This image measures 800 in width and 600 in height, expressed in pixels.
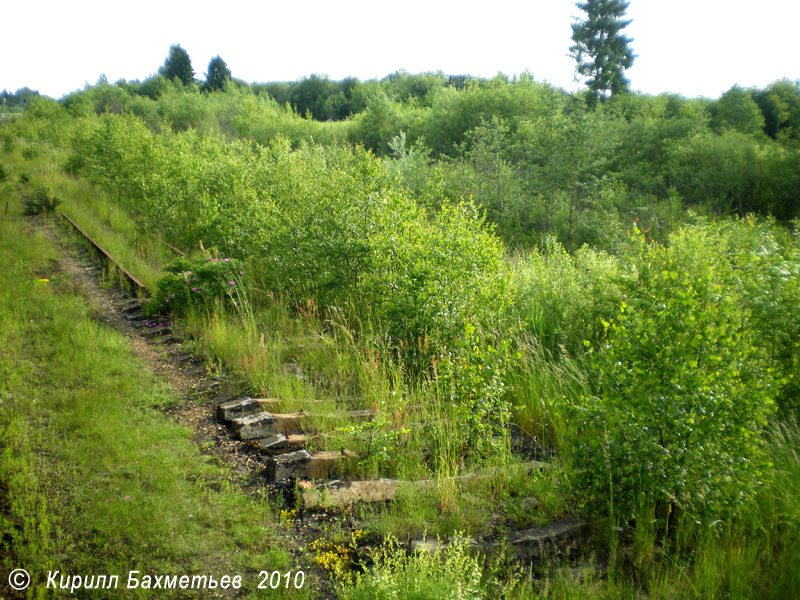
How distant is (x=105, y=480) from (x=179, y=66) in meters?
84.6

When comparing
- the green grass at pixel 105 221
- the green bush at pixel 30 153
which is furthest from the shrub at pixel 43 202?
the green bush at pixel 30 153

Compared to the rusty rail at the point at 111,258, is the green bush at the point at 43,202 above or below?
above

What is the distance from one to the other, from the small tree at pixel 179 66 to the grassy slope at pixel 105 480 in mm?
79163

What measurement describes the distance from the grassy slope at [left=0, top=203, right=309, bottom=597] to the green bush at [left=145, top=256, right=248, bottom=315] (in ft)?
5.67

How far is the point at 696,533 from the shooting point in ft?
12.4

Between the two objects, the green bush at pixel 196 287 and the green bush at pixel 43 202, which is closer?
the green bush at pixel 196 287

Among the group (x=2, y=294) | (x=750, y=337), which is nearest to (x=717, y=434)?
(x=750, y=337)

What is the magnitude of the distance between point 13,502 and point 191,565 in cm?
156

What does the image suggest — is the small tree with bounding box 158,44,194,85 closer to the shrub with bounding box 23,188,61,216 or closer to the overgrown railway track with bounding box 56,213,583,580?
the shrub with bounding box 23,188,61,216

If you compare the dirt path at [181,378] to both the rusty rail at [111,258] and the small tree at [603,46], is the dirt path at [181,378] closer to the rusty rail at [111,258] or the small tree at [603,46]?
the rusty rail at [111,258]

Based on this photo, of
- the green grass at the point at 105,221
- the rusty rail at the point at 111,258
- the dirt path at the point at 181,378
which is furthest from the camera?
the green grass at the point at 105,221

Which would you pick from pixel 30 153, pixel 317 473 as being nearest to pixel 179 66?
pixel 30 153

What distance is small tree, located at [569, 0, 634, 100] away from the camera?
1731 inches

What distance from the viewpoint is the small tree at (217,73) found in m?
73.7
